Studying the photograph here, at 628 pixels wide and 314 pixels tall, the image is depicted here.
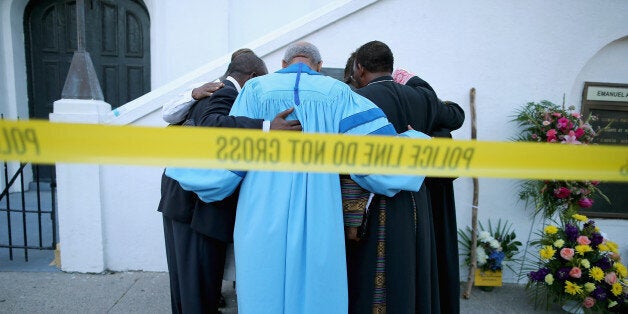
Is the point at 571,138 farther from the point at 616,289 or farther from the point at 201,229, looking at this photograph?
the point at 201,229

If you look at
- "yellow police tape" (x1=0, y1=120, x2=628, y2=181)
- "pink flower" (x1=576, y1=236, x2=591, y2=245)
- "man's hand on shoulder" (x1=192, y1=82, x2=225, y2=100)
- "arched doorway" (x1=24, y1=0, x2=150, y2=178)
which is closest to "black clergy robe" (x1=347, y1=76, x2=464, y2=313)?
"yellow police tape" (x1=0, y1=120, x2=628, y2=181)

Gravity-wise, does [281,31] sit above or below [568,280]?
above

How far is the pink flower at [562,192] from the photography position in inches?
A: 132

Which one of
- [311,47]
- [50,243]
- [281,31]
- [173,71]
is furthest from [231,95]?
[173,71]

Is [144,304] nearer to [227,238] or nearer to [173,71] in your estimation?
[227,238]

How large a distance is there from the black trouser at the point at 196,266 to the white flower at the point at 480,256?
7.88ft

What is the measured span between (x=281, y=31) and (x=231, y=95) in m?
1.67

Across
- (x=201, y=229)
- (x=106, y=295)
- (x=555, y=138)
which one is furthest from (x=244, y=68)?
(x=555, y=138)

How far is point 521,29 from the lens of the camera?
361 cm

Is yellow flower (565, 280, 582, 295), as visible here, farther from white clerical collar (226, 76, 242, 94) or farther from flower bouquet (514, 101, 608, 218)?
white clerical collar (226, 76, 242, 94)

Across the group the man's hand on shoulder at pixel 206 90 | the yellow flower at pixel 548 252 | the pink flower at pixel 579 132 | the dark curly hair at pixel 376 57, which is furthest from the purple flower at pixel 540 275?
the man's hand on shoulder at pixel 206 90

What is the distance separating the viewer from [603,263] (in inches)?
121

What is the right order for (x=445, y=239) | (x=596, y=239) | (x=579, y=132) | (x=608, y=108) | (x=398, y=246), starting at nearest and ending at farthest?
(x=398, y=246), (x=445, y=239), (x=596, y=239), (x=579, y=132), (x=608, y=108)

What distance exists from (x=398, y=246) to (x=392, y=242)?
0.04 m
